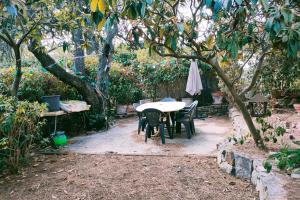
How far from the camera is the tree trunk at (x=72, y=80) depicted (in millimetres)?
7379

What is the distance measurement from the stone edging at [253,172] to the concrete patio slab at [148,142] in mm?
788

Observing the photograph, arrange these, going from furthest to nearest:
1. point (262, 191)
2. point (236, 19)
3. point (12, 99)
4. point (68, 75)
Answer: point (68, 75) → point (12, 99) → point (262, 191) → point (236, 19)

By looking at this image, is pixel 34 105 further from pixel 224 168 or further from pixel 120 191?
pixel 224 168

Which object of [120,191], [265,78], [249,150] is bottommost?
[120,191]

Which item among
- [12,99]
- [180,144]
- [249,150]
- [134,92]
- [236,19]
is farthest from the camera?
[134,92]

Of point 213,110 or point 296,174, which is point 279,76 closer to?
point 213,110

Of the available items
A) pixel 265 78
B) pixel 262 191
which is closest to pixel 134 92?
pixel 265 78

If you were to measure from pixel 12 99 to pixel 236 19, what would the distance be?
438cm

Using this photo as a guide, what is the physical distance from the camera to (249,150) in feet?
15.4

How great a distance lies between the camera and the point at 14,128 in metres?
5.03

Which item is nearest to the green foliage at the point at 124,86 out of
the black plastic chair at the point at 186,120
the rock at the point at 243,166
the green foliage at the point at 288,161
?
the black plastic chair at the point at 186,120

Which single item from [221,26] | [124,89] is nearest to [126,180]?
[221,26]

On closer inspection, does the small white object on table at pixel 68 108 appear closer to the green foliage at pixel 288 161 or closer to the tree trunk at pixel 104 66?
the tree trunk at pixel 104 66

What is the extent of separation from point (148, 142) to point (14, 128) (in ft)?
10.3
